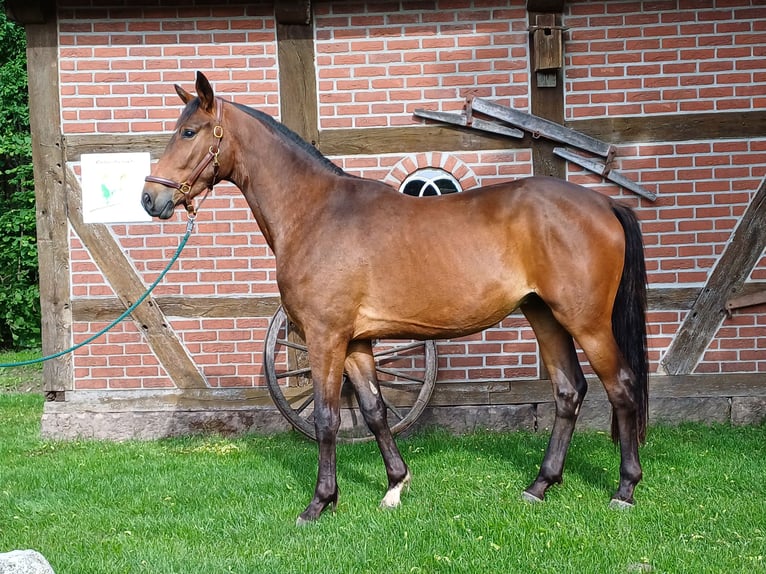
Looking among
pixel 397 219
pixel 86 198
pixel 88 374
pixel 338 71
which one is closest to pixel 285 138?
pixel 397 219

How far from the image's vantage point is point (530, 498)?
15.1ft

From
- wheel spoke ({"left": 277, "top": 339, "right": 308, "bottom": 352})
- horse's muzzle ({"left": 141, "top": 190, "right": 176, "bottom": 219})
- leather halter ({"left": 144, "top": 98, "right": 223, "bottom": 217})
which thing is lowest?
wheel spoke ({"left": 277, "top": 339, "right": 308, "bottom": 352})

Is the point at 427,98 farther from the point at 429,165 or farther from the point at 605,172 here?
the point at 605,172

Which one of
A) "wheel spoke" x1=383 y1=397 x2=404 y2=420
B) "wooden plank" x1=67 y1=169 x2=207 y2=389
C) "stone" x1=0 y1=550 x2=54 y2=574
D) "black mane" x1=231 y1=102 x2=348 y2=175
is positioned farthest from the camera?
"wooden plank" x1=67 y1=169 x2=207 y2=389

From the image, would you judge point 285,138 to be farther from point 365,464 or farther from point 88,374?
point 88,374

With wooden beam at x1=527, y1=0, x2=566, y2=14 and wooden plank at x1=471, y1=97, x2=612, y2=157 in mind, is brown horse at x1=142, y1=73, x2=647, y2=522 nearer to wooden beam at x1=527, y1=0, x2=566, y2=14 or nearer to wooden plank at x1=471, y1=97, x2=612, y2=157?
wooden plank at x1=471, y1=97, x2=612, y2=157

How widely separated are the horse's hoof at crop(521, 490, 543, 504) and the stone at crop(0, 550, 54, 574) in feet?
8.43

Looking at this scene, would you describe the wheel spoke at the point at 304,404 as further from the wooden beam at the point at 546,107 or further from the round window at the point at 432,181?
the wooden beam at the point at 546,107

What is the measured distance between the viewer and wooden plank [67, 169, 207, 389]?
6473 mm

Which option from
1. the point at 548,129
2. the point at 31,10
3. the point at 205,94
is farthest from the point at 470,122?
the point at 31,10

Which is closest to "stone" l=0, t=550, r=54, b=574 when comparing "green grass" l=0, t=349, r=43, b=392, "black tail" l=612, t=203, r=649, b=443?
"black tail" l=612, t=203, r=649, b=443

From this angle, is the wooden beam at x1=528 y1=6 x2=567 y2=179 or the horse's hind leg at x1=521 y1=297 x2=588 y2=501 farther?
the wooden beam at x1=528 y1=6 x2=567 y2=179

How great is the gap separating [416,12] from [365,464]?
3479 mm

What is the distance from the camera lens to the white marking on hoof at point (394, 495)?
4.57 metres
